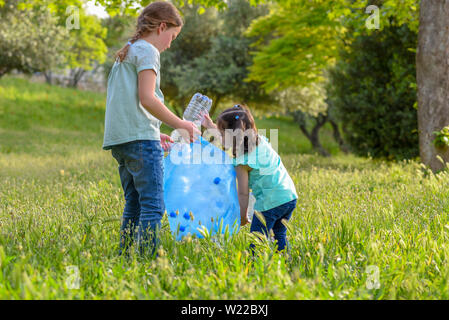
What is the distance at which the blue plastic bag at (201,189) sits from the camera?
3.36m

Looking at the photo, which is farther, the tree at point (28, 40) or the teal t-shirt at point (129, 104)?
the tree at point (28, 40)

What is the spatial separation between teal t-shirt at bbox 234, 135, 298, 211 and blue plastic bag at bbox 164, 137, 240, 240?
0.54 feet

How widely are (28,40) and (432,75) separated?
18.6 m

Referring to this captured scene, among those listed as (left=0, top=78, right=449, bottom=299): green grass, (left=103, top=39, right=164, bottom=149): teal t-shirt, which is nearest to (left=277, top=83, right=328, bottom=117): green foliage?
(left=0, top=78, right=449, bottom=299): green grass

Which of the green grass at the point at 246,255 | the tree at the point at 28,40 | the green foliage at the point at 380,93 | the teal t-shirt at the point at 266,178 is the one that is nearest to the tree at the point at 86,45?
the tree at the point at 28,40

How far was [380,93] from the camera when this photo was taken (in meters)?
11.1

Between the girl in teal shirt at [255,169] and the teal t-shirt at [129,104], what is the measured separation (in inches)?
24.5

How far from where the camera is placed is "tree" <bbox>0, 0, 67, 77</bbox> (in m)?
18.9

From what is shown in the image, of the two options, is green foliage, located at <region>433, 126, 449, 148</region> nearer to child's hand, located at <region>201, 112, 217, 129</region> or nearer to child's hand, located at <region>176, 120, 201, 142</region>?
child's hand, located at <region>201, 112, 217, 129</region>

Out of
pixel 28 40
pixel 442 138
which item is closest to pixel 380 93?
pixel 442 138

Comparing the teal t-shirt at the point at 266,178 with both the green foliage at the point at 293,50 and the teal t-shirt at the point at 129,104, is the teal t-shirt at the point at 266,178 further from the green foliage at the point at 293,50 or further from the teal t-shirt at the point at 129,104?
the green foliage at the point at 293,50

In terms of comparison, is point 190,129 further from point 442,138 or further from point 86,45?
point 86,45

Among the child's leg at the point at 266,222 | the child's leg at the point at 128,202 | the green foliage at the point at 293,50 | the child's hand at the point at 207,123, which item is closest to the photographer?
the child's leg at the point at 128,202

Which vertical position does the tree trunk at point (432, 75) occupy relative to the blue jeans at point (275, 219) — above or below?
above
